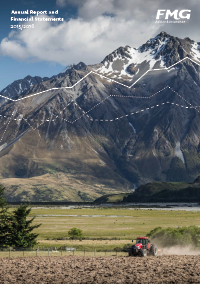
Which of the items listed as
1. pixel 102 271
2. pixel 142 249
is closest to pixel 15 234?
pixel 142 249

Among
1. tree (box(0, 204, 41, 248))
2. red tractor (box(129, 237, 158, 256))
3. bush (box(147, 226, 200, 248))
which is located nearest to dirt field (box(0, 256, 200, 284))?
red tractor (box(129, 237, 158, 256))

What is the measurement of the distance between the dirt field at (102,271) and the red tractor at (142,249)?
3.66 metres

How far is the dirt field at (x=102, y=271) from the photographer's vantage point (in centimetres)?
4009

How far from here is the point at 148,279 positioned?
39.6 metres

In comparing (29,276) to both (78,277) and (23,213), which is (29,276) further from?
(23,213)

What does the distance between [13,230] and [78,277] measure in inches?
1229

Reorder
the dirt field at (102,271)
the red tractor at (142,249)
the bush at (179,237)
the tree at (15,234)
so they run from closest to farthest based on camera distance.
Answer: the dirt field at (102,271) < the red tractor at (142,249) < the bush at (179,237) < the tree at (15,234)

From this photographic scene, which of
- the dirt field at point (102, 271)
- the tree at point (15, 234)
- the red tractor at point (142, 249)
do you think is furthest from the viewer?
the tree at point (15, 234)

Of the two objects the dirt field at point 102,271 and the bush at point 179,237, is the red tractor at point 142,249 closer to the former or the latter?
the dirt field at point 102,271

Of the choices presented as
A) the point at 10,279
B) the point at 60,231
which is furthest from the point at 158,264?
the point at 60,231

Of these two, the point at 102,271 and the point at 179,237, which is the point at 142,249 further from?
the point at 179,237

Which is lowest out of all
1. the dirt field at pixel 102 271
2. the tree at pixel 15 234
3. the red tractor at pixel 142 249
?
the dirt field at pixel 102 271

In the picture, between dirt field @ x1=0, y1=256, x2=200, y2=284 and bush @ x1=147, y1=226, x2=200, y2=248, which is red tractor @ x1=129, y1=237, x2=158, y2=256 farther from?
bush @ x1=147, y1=226, x2=200, y2=248

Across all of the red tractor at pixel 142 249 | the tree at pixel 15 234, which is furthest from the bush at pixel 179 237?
the tree at pixel 15 234
